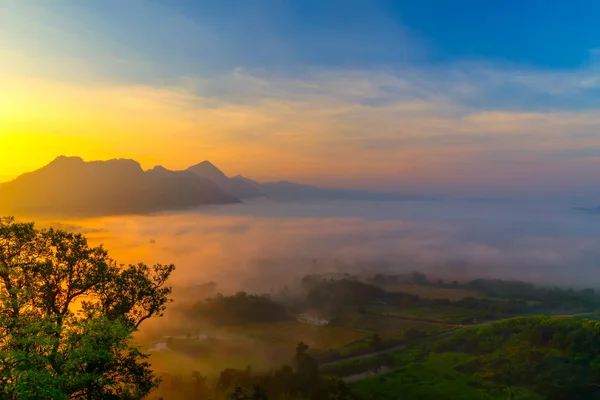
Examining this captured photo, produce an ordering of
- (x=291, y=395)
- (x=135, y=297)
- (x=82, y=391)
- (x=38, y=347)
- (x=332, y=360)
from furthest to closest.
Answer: (x=332, y=360) < (x=291, y=395) < (x=135, y=297) < (x=82, y=391) < (x=38, y=347)

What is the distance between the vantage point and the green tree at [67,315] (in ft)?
88.0

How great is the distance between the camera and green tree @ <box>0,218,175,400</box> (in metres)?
26.8

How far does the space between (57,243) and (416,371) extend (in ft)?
552

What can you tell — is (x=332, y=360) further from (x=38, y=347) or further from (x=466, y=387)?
(x=38, y=347)

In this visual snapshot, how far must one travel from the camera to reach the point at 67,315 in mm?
35344

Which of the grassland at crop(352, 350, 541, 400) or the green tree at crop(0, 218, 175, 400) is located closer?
the green tree at crop(0, 218, 175, 400)

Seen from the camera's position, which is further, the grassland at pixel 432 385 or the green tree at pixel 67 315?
the grassland at pixel 432 385

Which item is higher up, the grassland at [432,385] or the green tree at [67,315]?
the green tree at [67,315]

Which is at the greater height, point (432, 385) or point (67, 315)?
point (67, 315)

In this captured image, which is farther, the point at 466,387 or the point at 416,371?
the point at 416,371

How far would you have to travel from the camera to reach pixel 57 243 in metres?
38.9

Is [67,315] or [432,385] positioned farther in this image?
[432,385]

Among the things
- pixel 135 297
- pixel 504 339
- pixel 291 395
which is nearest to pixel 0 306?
pixel 135 297

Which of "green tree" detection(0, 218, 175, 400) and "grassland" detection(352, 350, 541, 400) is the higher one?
"green tree" detection(0, 218, 175, 400)
